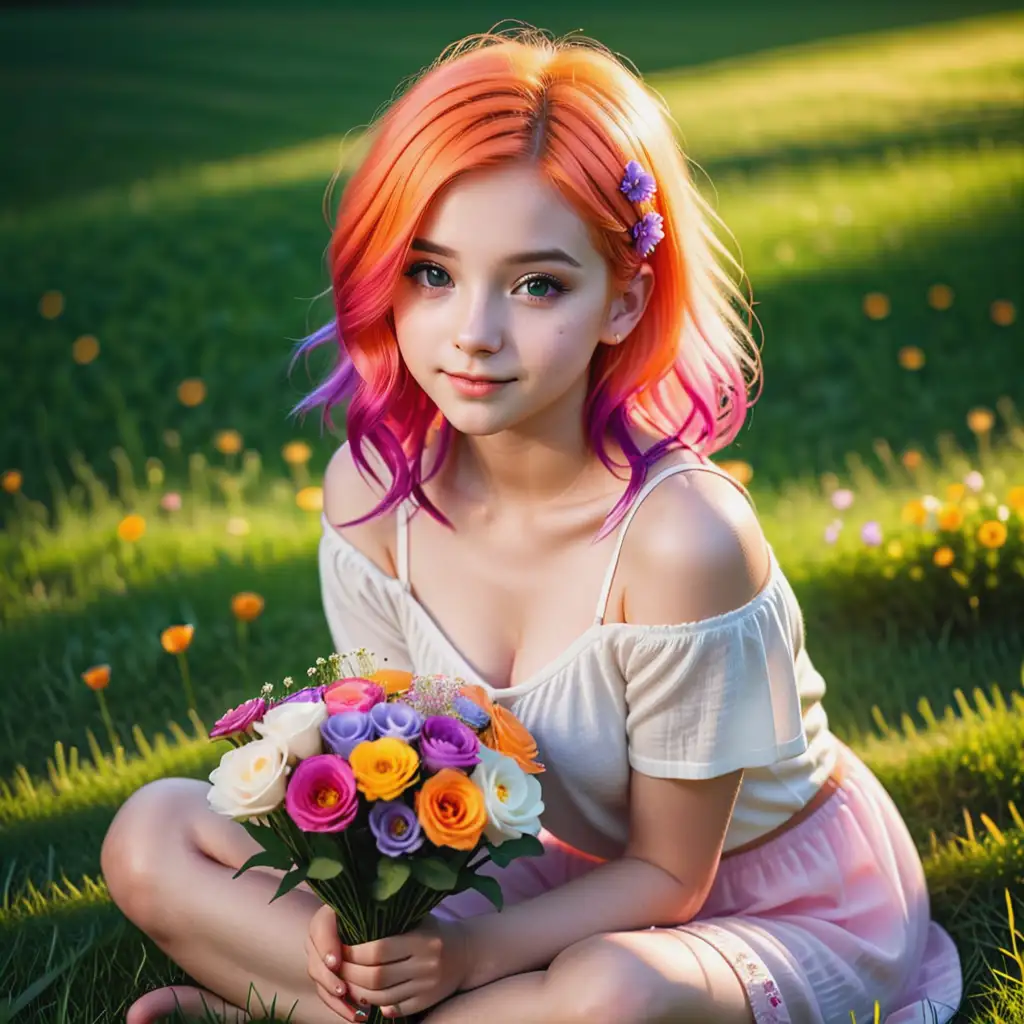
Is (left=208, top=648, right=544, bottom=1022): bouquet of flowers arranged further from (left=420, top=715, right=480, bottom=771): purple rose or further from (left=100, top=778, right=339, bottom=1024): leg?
(left=100, top=778, right=339, bottom=1024): leg

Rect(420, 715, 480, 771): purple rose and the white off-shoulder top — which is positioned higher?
→ Rect(420, 715, 480, 771): purple rose

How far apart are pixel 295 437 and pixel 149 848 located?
9.05 ft

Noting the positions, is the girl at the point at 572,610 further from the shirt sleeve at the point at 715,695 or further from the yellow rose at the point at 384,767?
the yellow rose at the point at 384,767

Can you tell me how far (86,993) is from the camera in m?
2.52

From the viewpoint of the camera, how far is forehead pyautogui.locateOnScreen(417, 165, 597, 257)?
207 centimetres

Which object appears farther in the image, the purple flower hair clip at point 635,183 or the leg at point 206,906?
the leg at point 206,906

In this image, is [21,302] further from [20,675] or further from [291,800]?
[291,800]

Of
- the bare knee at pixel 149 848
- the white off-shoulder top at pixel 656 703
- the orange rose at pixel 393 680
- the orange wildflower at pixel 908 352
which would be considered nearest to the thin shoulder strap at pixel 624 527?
the white off-shoulder top at pixel 656 703

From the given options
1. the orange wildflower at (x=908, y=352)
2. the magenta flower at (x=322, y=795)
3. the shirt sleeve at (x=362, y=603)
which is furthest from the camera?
the orange wildflower at (x=908, y=352)

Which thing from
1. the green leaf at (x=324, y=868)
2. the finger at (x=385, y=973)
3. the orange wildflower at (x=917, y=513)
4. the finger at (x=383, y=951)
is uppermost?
the green leaf at (x=324, y=868)

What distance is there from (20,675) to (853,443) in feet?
9.27

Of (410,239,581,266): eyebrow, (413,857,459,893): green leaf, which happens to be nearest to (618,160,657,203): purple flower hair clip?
(410,239,581,266): eyebrow

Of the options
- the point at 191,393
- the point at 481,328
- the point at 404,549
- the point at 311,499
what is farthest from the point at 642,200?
the point at 191,393

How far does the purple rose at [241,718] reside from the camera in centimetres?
199
